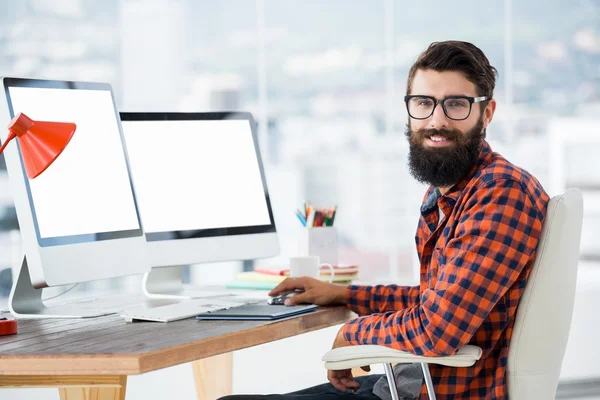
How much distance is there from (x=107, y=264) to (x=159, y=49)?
12.6 ft

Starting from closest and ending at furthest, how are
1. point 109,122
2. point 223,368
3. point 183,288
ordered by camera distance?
point 109,122 < point 183,288 < point 223,368

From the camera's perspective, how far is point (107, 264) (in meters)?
2.05

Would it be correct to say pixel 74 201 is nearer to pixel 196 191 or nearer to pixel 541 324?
pixel 196 191

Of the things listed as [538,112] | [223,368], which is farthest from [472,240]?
[538,112]

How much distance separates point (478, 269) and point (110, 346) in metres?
0.68

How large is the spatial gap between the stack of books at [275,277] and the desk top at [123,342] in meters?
0.49

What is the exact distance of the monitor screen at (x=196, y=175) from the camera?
2383 mm

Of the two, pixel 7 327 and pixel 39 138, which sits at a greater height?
pixel 39 138

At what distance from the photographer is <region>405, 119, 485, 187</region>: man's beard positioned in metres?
1.91

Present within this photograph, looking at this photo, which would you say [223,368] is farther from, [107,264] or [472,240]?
[472,240]

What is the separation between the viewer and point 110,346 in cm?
153

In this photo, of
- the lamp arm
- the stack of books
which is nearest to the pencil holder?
the stack of books

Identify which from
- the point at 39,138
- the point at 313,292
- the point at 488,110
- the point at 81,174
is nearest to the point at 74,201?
the point at 81,174

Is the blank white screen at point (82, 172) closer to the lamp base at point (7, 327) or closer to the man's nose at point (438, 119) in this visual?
the lamp base at point (7, 327)
